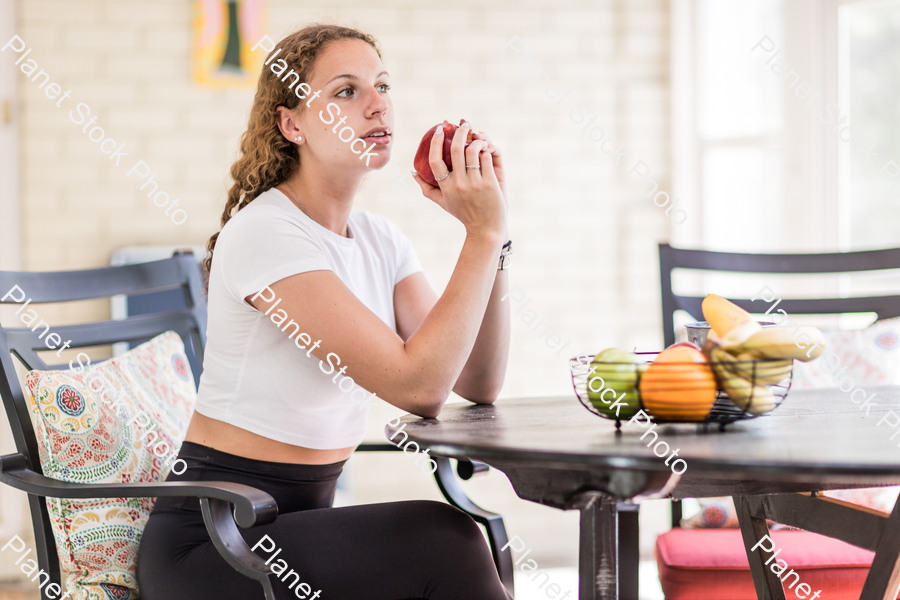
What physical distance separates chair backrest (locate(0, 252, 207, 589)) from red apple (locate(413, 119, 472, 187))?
24.8 inches

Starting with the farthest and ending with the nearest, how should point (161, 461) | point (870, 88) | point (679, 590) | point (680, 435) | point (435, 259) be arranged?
1. point (435, 259)
2. point (870, 88)
3. point (679, 590)
4. point (161, 461)
5. point (680, 435)

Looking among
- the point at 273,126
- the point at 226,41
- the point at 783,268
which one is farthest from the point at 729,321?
the point at 226,41

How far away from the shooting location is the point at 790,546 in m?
1.59

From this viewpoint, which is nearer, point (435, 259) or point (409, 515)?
point (409, 515)

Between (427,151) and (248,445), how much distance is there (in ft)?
1.89

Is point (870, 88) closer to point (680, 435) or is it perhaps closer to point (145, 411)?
point (680, 435)

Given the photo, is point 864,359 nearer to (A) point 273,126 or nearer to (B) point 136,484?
(A) point 273,126

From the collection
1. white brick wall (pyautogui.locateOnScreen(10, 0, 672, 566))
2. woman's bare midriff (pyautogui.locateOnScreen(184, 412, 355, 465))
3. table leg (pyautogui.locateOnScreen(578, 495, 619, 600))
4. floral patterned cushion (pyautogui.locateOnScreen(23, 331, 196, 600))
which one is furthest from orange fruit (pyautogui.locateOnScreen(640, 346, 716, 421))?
white brick wall (pyautogui.locateOnScreen(10, 0, 672, 566))

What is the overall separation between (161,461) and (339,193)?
0.58m

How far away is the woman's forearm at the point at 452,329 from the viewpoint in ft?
3.75

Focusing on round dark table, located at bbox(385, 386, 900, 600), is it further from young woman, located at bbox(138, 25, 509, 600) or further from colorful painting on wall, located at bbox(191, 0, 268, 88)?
colorful painting on wall, located at bbox(191, 0, 268, 88)

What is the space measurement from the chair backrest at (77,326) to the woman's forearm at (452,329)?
25.6 inches

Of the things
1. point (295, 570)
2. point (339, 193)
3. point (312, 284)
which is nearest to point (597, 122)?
point (339, 193)

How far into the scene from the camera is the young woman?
114 centimetres
